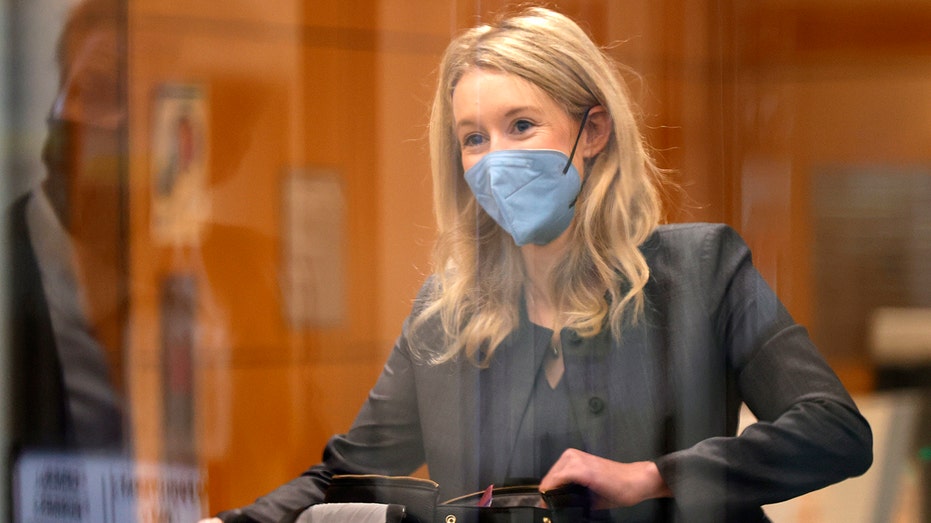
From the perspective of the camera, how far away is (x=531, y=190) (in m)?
1.25

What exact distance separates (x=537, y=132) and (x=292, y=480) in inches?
25.3

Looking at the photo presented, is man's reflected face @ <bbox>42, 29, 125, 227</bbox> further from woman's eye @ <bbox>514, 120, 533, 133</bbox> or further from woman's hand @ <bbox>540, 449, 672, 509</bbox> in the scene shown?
woman's hand @ <bbox>540, 449, 672, 509</bbox>

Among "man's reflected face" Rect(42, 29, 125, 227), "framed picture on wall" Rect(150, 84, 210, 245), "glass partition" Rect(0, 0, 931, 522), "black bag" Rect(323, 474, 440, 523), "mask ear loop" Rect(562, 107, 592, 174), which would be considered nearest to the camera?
"glass partition" Rect(0, 0, 931, 522)

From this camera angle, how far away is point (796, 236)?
3.80 ft

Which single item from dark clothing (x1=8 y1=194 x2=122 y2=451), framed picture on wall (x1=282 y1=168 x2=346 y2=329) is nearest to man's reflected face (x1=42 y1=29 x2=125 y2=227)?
dark clothing (x1=8 y1=194 x2=122 y2=451)

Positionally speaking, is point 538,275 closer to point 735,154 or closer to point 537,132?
point 537,132

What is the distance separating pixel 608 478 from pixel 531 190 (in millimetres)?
396

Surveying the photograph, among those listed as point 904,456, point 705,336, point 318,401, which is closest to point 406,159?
point 318,401

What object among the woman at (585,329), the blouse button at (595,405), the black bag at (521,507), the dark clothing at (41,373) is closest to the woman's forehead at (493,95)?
the woman at (585,329)

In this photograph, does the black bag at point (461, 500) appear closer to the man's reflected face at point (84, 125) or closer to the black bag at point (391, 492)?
the black bag at point (391, 492)

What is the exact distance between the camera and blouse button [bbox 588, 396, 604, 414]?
1285 millimetres

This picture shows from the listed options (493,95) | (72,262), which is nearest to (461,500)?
(493,95)

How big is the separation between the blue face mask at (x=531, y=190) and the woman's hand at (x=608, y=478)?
301mm

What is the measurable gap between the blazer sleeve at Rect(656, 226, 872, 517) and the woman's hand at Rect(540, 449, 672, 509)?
0.07 ft
